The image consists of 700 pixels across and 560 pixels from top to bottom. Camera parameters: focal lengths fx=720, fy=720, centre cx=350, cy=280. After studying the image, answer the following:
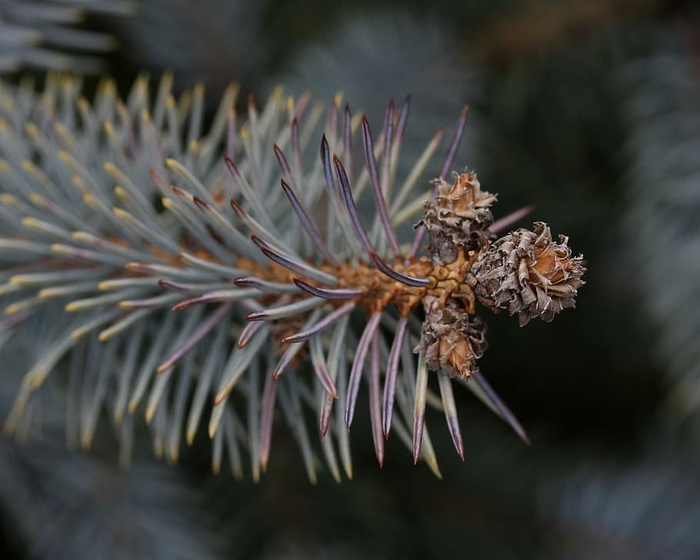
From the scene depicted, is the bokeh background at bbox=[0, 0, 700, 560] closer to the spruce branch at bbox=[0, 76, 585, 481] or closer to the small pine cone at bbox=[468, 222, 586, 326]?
the spruce branch at bbox=[0, 76, 585, 481]

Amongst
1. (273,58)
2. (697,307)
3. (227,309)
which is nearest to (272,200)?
(227,309)

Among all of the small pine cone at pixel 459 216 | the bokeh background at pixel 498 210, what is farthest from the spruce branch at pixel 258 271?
the bokeh background at pixel 498 210

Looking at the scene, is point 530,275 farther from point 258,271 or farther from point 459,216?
point 258,271

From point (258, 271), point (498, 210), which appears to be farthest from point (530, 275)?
point (498, 210)

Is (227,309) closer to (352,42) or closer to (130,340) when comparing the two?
(130,340)

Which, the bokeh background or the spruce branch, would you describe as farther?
the bokeh background

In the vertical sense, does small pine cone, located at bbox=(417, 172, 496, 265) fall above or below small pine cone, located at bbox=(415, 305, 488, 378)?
above

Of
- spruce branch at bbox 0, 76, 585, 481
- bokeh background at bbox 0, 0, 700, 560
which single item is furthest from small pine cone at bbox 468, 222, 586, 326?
bokeh background at bbox 0, 0, 700, 560

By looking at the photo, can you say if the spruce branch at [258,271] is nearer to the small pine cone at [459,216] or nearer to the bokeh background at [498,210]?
the small pine cone at [459,216]
